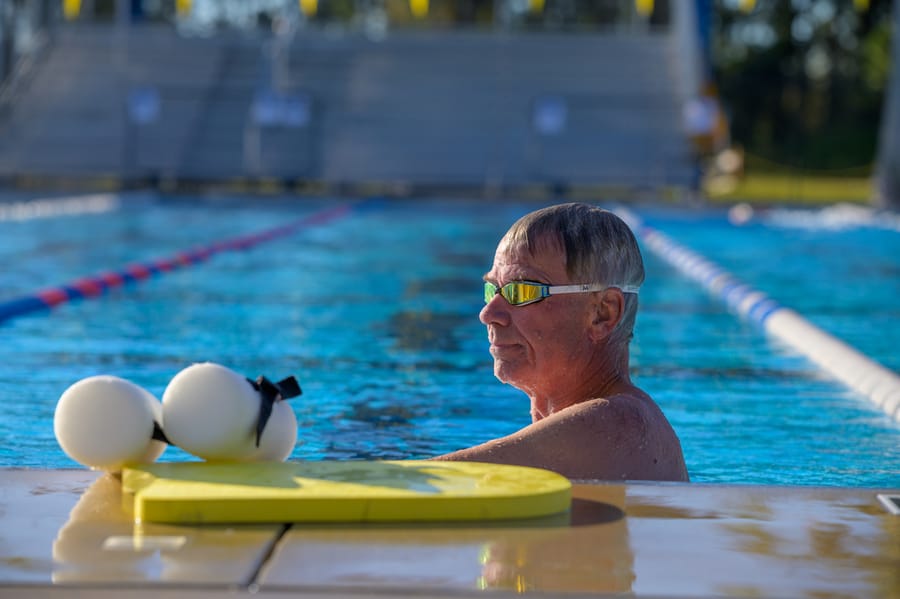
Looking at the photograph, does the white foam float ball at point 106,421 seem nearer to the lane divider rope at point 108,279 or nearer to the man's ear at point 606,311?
the man's ear at point 606,311

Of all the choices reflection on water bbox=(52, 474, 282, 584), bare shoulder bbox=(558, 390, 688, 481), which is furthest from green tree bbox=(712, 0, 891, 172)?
reflection on water bbox=(52, 474, 282, 584)

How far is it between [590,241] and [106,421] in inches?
35.1

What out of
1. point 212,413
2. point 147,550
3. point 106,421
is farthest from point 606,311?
point 147,550

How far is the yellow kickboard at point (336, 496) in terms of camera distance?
6.46ft

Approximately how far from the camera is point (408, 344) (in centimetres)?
662

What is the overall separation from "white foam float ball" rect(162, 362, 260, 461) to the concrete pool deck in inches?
5.7

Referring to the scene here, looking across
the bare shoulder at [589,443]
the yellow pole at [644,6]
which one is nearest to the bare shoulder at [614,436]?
the bare shoulder at [589,443]

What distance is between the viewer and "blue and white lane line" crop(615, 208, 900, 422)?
5.22 m

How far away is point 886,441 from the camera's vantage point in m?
4.50

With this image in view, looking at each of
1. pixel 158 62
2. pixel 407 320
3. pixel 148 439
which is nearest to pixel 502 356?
pixel 148 439

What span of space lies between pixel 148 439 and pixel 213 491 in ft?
0.94

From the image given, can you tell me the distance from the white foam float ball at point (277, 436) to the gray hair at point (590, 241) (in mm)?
571

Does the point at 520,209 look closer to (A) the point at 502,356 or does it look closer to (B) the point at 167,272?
(B) the point at 167,272

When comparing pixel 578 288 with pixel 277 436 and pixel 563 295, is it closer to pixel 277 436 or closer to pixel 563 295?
pixel 563 295
